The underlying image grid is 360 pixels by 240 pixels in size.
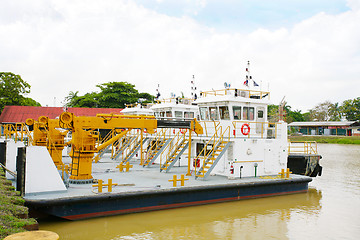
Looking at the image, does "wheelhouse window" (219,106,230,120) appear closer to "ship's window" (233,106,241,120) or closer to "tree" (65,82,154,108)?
"ship's window" (233,106,241,120)

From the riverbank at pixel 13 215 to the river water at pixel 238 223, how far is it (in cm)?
133

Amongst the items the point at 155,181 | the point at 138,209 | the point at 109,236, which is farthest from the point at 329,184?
the point at 109,236

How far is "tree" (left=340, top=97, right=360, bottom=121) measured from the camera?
7769 centimetres

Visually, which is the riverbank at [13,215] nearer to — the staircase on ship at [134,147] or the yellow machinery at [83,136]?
the yellow machinery at [83,136]

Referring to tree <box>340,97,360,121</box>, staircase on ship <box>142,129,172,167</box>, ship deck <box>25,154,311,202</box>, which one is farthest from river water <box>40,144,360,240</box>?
tree <box>340,97,360,121</box>

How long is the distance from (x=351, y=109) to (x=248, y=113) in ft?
237

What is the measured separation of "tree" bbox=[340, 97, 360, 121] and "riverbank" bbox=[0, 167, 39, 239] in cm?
8085

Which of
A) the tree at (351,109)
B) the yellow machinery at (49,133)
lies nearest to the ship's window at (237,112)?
the yellow machinery at (49,133)

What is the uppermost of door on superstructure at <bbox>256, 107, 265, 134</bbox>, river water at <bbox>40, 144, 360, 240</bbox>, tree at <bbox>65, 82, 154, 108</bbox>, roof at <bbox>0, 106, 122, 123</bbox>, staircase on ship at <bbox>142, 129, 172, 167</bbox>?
tree at <bbox>65, 82, 154, 108</bbox>

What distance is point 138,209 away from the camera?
11.2 metres

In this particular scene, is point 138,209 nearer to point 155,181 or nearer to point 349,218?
point 155,181

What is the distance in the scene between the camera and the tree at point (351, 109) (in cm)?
7769

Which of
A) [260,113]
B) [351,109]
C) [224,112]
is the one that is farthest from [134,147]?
[351,109]

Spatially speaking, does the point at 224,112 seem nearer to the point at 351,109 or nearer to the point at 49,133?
the point at 49,133
